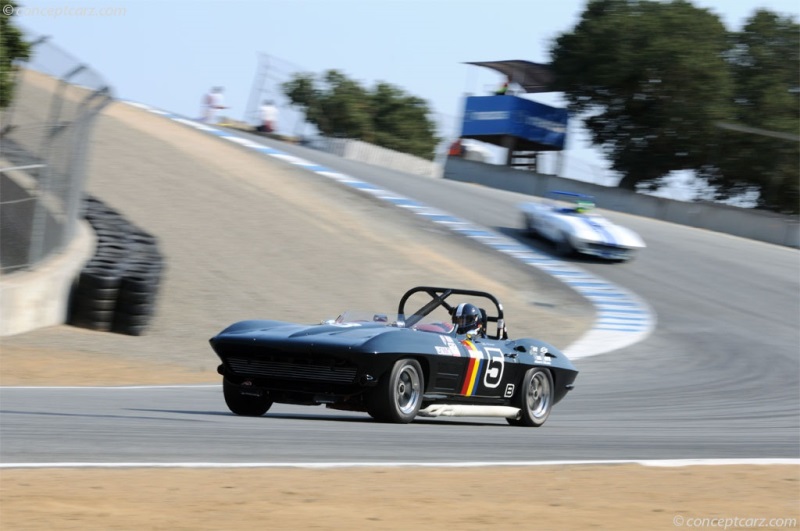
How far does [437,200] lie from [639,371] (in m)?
14.4

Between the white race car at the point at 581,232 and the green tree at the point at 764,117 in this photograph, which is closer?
the white race car at the point at 581,232

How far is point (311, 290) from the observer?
17.9 m

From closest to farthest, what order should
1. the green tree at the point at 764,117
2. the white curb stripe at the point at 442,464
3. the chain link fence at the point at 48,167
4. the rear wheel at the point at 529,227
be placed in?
the white curb stripe at the point at 442,464, the chain link fence at the point at 48,167, the rear wheel at the point at 529,227, the green tree at the point at 764,117

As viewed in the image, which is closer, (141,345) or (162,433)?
(162,433)

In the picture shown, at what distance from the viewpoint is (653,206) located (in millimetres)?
34469

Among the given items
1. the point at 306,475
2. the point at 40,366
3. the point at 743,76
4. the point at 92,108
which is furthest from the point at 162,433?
the point at 743,76

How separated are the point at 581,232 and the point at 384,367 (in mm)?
16821

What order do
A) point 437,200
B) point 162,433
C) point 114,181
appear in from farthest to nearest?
point 437,200 < point 114,181 < point 162,433

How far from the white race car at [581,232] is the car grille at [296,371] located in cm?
1643

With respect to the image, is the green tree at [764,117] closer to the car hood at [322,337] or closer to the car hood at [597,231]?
the car hood at [597,231]

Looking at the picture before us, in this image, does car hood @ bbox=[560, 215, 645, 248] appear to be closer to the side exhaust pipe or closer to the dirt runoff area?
the side exhaust pipe

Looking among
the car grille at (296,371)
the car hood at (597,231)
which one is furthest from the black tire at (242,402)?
the car hood at (597,231)

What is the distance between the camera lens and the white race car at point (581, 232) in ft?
77.0

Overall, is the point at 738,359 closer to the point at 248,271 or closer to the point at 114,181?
the point at 248,271
